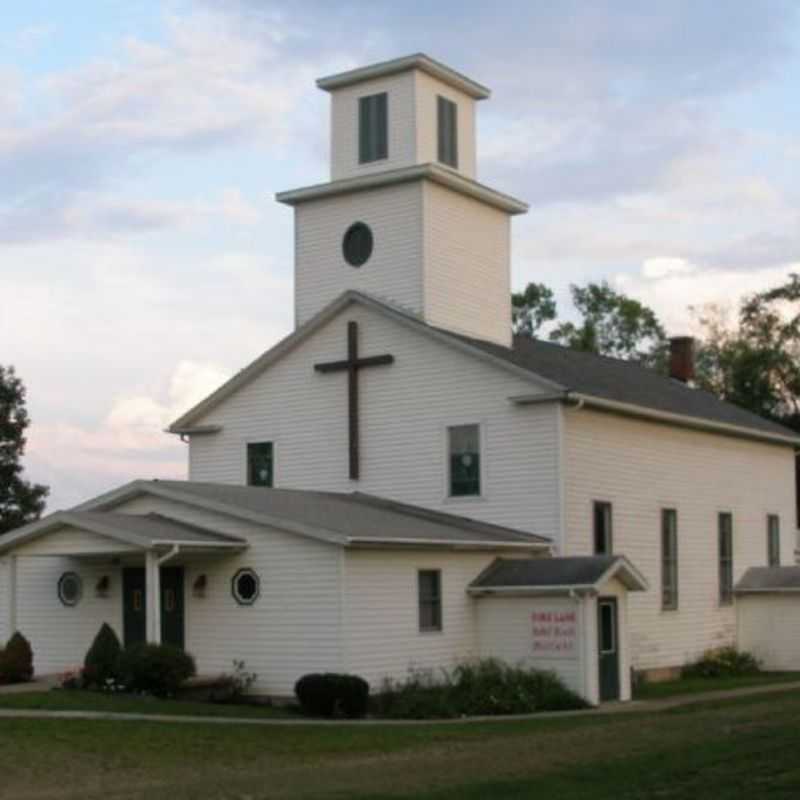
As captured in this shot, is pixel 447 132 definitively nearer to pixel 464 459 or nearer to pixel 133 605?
pixel 464 459

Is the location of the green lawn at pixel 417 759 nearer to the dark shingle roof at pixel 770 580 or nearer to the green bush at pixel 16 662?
the green bush at pixel 16 662

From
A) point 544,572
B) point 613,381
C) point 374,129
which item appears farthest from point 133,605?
point 613,381

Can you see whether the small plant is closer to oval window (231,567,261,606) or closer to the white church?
the white church

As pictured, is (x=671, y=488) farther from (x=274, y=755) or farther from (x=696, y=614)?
(x=274, y=755)

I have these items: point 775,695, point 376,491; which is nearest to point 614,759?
point 775,695

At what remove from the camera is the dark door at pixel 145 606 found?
32.1 meters

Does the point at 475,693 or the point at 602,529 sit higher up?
the point at 602,529

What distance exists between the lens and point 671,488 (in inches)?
1570

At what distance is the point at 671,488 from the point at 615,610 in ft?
24.4

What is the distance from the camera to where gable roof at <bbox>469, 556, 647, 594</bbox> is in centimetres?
3188

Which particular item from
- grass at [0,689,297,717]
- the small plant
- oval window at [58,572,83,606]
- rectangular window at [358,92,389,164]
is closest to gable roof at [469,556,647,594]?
grass at [0,689,297,717]

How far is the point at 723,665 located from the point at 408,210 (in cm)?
1361

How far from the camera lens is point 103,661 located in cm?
3050

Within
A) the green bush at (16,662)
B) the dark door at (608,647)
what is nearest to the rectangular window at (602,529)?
the dark door at (608,647)
